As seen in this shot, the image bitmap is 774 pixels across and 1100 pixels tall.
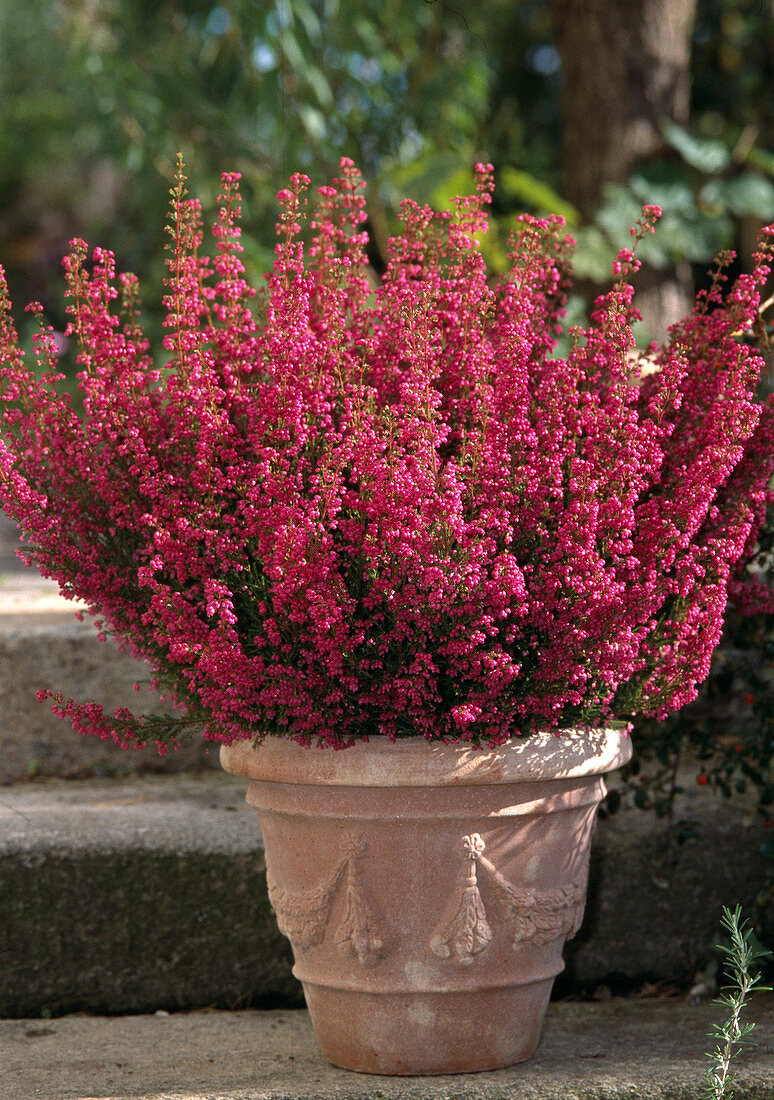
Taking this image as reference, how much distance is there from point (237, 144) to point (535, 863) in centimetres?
469

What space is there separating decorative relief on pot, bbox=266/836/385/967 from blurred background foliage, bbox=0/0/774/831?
2.42 meters

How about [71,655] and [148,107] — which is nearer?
[71,655]

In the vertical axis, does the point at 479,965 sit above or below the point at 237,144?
below

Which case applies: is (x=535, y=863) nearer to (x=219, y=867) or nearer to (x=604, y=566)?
(x=604, y=566)

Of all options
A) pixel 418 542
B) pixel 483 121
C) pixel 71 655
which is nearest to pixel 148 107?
pixel 483 121

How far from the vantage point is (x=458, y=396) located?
179 cm

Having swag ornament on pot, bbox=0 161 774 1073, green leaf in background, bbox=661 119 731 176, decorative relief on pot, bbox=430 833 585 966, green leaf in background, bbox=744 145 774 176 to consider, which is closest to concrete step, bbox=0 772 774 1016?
swag ornament on pot, bbox=0 161 774 1073

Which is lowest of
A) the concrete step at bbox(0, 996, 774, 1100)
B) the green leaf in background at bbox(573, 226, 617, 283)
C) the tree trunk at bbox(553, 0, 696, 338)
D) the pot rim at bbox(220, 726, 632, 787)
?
the concrete step at bbox(0, 996, 774, 1100)

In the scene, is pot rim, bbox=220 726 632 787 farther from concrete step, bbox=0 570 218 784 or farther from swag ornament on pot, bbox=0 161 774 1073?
concrete step, bbox=0 570 218 784

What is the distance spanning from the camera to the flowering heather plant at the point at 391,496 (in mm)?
1531

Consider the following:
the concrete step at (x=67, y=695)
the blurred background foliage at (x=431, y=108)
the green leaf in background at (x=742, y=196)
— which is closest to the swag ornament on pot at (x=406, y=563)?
the concrete step at (x=67, y=695)

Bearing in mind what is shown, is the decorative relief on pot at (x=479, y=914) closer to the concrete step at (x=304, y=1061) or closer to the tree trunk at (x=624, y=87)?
the concrete step at (x=304, y=1061)

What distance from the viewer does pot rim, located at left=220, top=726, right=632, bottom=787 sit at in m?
1.62

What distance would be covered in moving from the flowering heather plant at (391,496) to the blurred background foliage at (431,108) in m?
1.93
